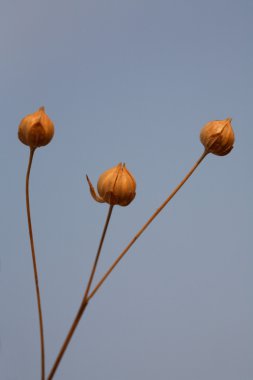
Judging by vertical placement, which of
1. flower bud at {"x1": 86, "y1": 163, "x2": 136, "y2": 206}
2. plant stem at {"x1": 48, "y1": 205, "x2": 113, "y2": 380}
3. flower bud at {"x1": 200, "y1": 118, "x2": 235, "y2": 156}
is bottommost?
plant stem at {"x1": 48, "y1": 205, "x2": 113, "y2": 380}

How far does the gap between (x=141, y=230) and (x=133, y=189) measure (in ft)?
0.19

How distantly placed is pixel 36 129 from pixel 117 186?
13 centimetres

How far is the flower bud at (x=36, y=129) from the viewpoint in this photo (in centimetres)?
62

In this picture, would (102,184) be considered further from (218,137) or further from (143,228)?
(218,137)

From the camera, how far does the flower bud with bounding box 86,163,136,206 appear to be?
605 mm

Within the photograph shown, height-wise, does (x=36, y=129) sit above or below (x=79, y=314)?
above

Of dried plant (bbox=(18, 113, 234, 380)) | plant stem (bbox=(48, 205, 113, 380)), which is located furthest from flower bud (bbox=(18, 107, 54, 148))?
plant stem (bbox=(48, 205, 113, 380))

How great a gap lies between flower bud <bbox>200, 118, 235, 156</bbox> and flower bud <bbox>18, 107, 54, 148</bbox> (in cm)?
22

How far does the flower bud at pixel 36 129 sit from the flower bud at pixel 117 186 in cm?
9

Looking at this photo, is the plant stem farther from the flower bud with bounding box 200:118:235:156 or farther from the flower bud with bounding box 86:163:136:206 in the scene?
the flower bud with bounding box 200:118:235:156

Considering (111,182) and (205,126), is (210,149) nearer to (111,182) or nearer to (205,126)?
(205,126)

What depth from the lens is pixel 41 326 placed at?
1.84 ft

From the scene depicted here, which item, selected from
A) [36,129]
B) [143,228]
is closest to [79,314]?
[143,228]

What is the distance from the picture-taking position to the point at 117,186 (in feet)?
1.98
